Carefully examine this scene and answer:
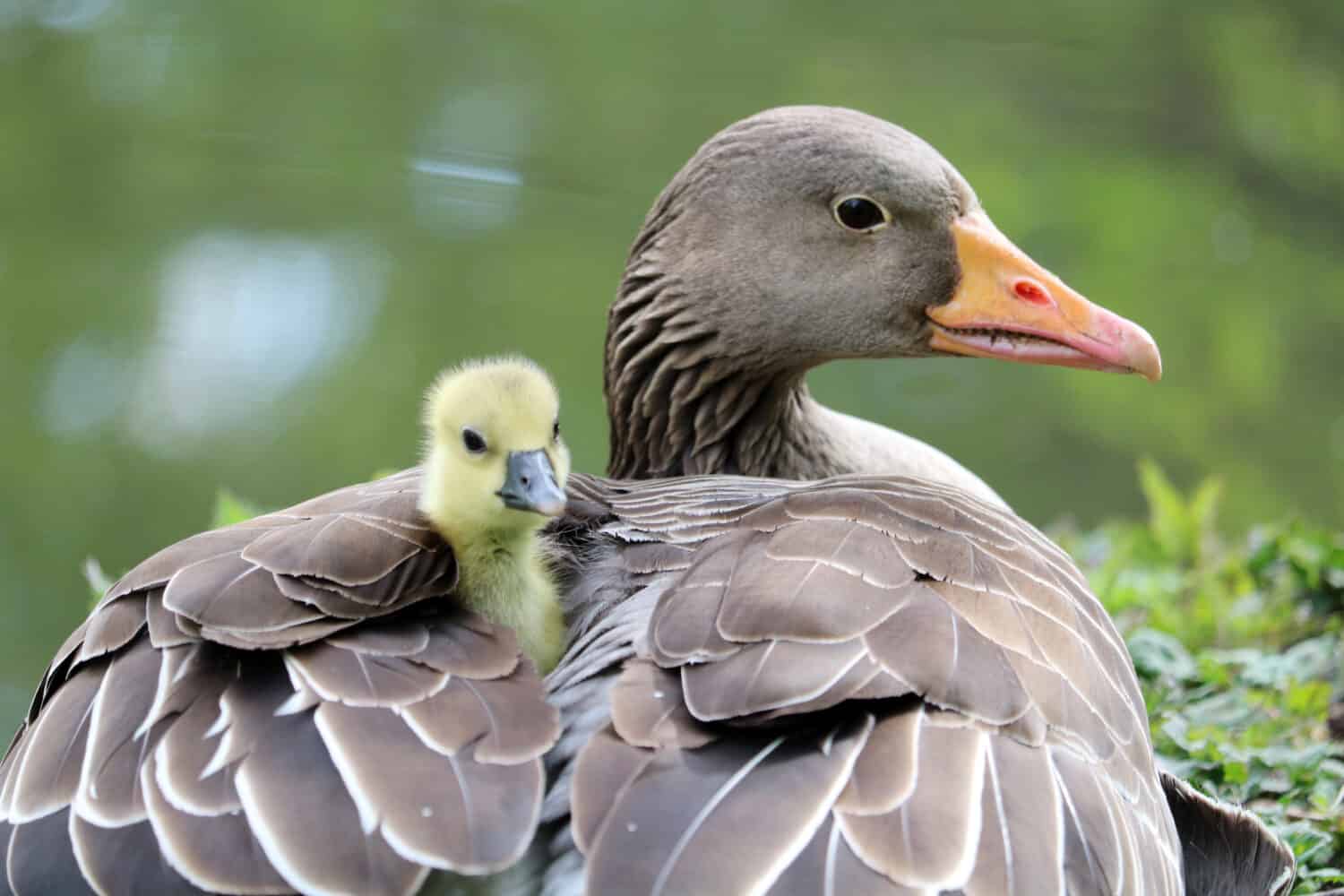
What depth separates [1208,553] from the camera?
19.2 ft

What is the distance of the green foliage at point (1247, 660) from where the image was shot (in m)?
3.90

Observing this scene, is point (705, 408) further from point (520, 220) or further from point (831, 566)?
point (520, 220)

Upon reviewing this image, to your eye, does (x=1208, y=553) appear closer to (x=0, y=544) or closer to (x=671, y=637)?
(x=671, y=637)

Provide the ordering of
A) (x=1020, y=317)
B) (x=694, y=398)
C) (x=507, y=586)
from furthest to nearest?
(x=694, y=398) < (x=1020, y=317) < (x=507, y=586)

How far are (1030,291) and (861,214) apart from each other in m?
0.44

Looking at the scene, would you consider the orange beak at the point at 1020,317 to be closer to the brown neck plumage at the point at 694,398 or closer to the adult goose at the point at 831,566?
the adult goose at the point at 831,566

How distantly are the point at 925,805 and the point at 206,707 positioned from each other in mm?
1099

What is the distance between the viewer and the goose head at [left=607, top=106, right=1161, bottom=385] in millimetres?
4117

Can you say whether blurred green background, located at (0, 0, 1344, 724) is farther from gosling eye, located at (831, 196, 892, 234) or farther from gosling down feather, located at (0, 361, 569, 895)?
gosling down feather, located at (0, 361, 569, 895)

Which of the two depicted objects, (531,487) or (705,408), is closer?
(531,487)

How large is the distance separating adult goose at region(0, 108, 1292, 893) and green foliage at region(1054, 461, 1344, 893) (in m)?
0.51

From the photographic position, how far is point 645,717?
103 inches

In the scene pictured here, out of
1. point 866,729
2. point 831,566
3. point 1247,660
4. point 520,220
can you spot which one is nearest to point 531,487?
point 831,566

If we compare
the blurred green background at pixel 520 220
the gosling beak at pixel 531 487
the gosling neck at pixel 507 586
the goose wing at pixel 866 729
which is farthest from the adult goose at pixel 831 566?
the blurred green background at pixel 520 220
